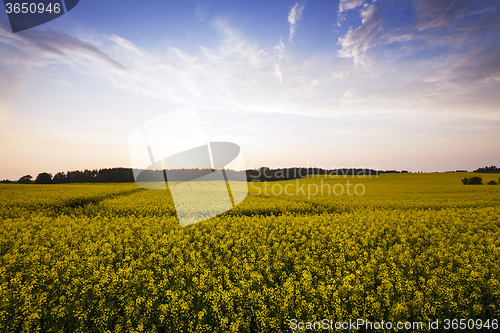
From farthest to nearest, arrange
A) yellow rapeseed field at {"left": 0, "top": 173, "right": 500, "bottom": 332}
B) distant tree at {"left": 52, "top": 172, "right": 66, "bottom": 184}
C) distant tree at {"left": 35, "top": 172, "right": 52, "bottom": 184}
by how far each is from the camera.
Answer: distant tree at {"left": 52, "top": 172, "right": 66, "bottom": 184}
distant tree at {"left": 35, "top": 172, "right": 52, "bottom": 184}
yellow rapeseed field at {"left": 0, "top": 173, "right": 500, "bottom": 332}

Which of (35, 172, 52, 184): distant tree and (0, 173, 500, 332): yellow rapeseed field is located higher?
(35, 172, 52, 184): distant tree

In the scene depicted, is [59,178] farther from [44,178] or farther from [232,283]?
[232,283]

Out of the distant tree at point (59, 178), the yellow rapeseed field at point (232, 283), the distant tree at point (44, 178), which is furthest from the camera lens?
the distant tree at point (59, 178)

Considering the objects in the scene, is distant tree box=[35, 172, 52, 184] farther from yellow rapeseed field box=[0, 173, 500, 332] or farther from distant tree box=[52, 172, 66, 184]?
yellow rapeseed field box=[0, 173, 500, 332]

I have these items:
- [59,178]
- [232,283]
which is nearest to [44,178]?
[59,178]

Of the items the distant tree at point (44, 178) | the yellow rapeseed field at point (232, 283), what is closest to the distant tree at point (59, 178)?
the distant tree at point (44, 178)

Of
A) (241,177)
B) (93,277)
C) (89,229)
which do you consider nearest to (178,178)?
(241,177)

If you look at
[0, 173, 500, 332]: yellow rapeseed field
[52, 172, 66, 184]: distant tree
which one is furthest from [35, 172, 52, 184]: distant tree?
[0, 173, 500, 332]: yellow rapeseed field

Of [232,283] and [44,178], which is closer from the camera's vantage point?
[232,283]

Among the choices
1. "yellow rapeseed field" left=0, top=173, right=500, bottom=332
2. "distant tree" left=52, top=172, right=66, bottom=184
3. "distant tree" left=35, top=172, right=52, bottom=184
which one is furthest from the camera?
"distant tree" left=52, top=172, right=66, bottom=184

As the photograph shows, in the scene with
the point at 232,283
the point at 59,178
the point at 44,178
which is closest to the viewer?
the point at 232,283

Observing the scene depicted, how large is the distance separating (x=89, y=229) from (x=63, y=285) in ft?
21.6

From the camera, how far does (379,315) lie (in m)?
4.81

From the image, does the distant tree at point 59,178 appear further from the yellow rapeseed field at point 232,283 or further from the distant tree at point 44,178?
the yellow rapeseed field at point 232,283
